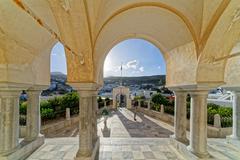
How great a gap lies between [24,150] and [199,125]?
6.51 m

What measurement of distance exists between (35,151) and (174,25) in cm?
734

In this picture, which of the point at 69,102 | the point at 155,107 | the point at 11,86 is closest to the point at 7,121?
the point at 11,86

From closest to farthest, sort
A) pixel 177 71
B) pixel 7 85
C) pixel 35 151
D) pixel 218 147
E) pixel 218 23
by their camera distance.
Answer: pixel 218 23 < pixel 7 85 < pixel 177 71 < pixel 35 151 < pixel 218 147

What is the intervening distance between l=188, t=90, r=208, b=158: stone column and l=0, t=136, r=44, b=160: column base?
608 cm

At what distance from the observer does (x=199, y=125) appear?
559 centimetres

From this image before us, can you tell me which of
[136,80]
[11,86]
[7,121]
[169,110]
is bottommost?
[169,110]

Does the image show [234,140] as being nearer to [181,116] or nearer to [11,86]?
[181,116]

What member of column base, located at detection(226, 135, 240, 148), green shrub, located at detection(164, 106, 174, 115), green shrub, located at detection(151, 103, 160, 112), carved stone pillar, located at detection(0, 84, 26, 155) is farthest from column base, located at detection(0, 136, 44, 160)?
green shrub, located at detection(151, 103, 160, 112)

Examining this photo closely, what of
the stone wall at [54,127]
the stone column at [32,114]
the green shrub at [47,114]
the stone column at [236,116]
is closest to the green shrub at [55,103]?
the green shrub at [47,114]

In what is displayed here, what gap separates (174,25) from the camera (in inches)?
216

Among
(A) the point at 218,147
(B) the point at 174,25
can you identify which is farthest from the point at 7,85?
(A) the point at 218,147

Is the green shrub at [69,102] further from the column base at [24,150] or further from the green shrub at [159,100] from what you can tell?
the green shrub at [159,100]

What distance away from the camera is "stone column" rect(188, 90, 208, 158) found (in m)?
5.54

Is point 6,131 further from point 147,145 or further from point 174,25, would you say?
point 174,25
